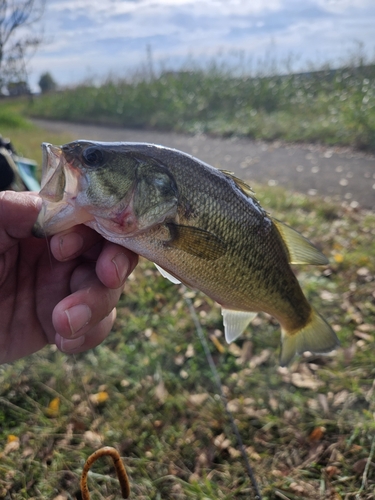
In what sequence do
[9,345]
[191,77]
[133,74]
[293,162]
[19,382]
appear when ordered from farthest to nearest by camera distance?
[133,74]
[191,77]
[293,162]
[19,382]
[9,345]

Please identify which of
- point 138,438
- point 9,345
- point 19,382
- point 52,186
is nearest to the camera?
point 52,186

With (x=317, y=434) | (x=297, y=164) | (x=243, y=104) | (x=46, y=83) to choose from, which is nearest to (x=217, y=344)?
(x=317, y=434)

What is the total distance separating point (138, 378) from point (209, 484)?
0.91 m

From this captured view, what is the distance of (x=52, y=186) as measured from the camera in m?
1.37

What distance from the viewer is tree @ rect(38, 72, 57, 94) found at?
19.3 meters

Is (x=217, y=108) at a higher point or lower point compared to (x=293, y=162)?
higher

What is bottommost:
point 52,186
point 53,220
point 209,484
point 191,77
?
point 209,484

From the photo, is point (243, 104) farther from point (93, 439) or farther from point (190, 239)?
point (190, 239)

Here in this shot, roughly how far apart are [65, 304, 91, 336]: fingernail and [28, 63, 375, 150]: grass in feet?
22.2

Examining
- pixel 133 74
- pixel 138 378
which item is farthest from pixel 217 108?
pixel 138 378

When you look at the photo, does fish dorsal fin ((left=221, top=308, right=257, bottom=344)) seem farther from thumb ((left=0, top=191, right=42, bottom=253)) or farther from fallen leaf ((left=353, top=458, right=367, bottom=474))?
fallen leaf ((left=353, top=458, right=367, bottom=474))

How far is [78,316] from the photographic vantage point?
1.51 meters

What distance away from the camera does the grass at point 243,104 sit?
26.7 ft

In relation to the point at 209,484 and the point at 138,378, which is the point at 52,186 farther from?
the point at 138,378
